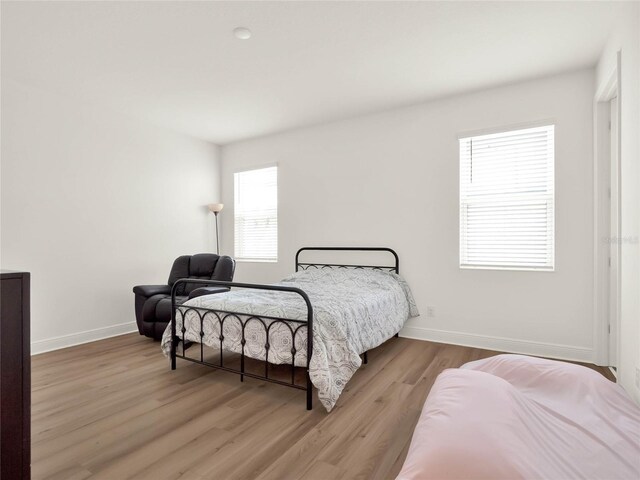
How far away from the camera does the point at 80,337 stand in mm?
3768

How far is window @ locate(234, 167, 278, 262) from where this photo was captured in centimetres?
510

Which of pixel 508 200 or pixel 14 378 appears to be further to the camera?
pixel 508 200

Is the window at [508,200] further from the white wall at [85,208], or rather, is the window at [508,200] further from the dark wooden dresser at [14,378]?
the white wall at [85,208]

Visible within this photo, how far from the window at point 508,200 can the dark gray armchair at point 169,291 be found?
2.73 metres

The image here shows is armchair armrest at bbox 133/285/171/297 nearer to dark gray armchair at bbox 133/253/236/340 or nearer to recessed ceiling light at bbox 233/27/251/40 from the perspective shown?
dark gray armchair at bbox 133/253/236/340

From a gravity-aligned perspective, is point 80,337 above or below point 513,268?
below

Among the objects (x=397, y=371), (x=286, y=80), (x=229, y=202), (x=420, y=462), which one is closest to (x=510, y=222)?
(x=397, y=371)

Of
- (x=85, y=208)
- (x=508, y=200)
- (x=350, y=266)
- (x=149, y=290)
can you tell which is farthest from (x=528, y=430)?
(x=85, y=208)

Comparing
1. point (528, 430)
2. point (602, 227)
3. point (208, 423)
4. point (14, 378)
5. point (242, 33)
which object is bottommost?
point (208, 423)

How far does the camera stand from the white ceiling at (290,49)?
93.1 inches

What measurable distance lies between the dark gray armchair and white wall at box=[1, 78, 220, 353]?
476 mm

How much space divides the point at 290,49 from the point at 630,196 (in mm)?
2600

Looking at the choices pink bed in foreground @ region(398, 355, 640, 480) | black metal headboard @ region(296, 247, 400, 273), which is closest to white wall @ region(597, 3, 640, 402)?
pink bed in foreground @ region(398, 355, 640, 480)

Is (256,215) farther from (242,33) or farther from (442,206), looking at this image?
(242,33)
